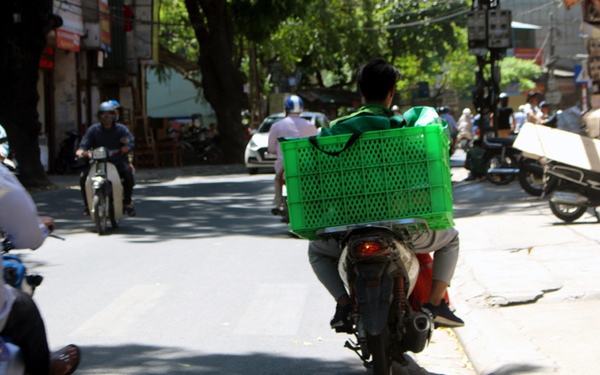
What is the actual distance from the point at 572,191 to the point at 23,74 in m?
12.4

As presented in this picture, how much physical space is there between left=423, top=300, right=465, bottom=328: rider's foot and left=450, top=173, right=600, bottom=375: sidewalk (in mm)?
433

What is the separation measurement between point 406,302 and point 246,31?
2876 cm

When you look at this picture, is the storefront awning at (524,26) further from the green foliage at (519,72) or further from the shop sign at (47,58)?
the shop sign at (47,58)

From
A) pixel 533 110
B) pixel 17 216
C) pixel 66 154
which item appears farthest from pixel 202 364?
pixel 66 154

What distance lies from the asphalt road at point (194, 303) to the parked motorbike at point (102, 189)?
0.88 ft

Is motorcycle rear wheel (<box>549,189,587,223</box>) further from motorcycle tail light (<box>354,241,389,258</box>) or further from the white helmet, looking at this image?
motorcycle tail light (<box>354,241,389,258</box>)

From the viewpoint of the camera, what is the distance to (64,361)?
3.82 m

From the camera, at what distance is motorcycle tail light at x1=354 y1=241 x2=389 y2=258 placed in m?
4.54

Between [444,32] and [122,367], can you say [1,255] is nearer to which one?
[122,367]

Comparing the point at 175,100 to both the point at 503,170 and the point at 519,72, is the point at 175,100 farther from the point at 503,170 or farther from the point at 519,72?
the point at 503,170

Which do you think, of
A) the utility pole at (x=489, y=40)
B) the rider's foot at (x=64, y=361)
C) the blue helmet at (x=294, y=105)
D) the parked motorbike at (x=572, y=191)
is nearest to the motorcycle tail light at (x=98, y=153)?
the blue helmet at (x=294, y=105)

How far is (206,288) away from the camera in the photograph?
341 inches

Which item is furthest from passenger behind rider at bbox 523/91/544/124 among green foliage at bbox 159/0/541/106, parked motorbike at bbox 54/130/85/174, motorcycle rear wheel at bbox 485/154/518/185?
green foliage at bbox 159/0/541/106

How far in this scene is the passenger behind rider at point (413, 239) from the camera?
5.13 meters
